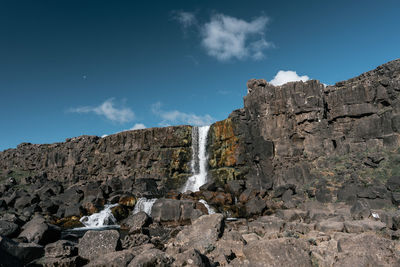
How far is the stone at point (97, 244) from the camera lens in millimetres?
10945

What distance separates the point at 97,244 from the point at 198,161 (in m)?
33.6

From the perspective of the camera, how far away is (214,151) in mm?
42312

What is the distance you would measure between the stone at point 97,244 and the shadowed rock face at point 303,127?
25.1 metres

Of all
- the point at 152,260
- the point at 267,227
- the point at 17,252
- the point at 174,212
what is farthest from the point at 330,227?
the point at 17,252

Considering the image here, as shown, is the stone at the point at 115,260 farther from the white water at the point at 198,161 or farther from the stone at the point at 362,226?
the white water at the point at 198,161

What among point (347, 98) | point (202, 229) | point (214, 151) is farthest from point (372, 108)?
point (202, 229)

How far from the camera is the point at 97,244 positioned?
11164 mm

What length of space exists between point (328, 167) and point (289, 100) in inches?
406

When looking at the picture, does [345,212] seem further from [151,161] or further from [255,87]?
[151,161]

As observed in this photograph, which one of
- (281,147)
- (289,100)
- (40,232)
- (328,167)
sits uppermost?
(289,100)

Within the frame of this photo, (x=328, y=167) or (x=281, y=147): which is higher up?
(x=281, y=147)

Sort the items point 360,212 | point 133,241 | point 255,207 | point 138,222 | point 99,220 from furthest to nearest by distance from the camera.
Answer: point 99,220 → point 255,207 → point 138,222 → point 360,212 → point 133,241

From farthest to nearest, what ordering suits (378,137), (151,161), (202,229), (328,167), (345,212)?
(151,161)
(328,167)
(378,137)
(345,212)
(202,229)

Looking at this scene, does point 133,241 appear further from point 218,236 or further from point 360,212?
point 360,212
